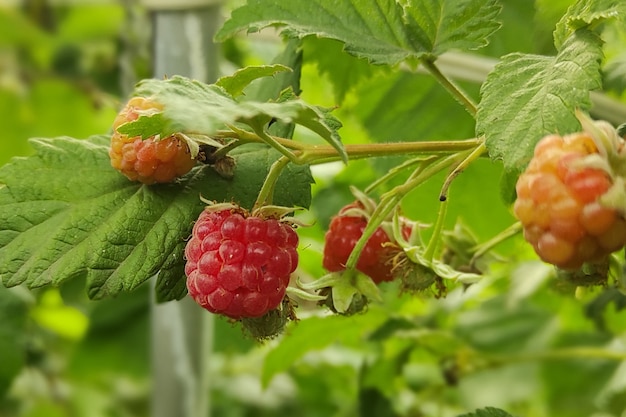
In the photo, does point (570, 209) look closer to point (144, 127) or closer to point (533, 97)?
point (533, 97)

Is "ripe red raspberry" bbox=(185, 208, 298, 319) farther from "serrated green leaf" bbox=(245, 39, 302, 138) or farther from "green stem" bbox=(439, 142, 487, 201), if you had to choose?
"serrated green leaf" bbox=(245, 39, 302, 138)

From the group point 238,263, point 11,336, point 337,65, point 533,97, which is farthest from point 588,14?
point 11,336

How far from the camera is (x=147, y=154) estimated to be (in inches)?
23.8

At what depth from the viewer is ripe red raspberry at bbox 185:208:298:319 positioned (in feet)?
1.81

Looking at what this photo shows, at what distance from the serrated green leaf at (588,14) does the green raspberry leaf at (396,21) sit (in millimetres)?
78

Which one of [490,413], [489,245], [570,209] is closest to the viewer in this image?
[570,209]

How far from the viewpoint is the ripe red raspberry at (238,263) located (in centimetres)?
55

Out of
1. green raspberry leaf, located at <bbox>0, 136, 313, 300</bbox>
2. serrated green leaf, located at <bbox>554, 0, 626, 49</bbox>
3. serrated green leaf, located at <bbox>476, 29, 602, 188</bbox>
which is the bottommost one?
green raspberry leaf, located at <bbox>0, 136, 313, 300</bbox>

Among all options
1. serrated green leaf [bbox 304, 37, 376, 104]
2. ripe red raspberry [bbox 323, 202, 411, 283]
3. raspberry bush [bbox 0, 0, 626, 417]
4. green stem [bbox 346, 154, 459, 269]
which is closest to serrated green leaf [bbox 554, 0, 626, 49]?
raspberry bush [bbox 0, 0, 626, 417]

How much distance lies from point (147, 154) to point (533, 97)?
255 millimetres

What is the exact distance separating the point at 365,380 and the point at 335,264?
45cm

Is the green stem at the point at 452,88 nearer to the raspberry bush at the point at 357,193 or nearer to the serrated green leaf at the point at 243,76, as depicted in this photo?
the raspberry bush at the point at 357,193

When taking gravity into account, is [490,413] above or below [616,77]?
below

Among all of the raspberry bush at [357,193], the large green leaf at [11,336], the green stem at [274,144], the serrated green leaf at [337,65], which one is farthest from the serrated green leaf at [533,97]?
the large green leaf at [11,336]
